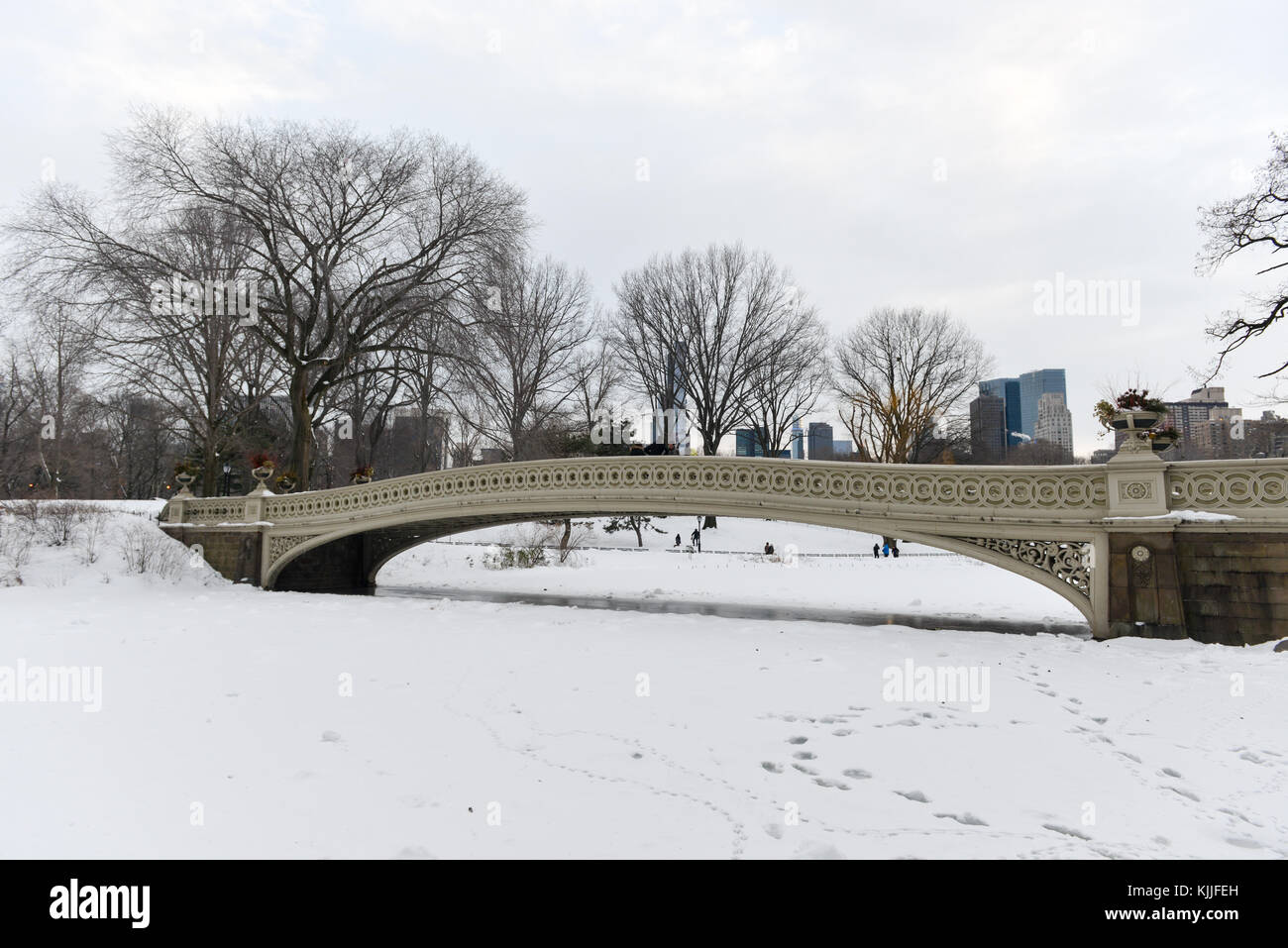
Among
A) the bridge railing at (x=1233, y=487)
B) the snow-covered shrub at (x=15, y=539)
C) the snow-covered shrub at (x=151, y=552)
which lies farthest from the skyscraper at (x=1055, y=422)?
the snow-covered shrub at (x=15, y=539)

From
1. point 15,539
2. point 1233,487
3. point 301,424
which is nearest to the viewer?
point 1233,487

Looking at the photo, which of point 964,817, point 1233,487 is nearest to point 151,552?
point 964,817

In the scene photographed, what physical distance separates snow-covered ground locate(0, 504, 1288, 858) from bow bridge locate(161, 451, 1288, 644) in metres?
0.72

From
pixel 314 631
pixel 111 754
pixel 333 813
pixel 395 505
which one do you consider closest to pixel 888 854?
pixel 333 813

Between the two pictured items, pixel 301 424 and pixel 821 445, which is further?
pixel 821 445

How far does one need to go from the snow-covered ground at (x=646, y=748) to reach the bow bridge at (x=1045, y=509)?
715mm

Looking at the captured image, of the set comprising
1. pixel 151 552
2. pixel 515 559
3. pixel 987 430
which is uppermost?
pixel 987 430

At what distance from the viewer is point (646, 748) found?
18.3 ft

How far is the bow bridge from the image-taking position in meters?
9.05

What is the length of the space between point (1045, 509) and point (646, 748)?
719 centimetres

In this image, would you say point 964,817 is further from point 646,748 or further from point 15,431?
point 15,431

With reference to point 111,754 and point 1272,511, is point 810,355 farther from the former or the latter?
point 111,754

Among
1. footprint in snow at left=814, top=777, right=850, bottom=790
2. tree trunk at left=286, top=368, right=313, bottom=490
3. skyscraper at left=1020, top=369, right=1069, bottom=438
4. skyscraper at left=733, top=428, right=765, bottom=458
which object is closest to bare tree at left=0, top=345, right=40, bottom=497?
tree trunk at left=286, top=368, right=313, bottom=490

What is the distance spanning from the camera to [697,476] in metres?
13.2
